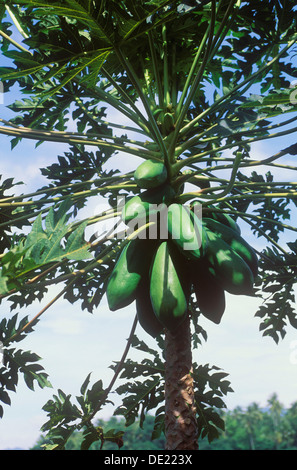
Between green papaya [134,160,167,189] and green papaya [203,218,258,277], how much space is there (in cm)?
30

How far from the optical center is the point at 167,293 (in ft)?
5.88

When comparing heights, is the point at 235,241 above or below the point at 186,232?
above

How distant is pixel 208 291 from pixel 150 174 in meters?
0.58

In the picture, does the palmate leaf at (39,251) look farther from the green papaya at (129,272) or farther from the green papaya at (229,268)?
the green papaya at (229,268)

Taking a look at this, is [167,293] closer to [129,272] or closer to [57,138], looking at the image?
[129,272]

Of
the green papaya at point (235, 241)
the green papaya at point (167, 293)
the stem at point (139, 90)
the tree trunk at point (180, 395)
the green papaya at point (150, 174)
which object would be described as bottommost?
the tree trunk at point (180, 395)

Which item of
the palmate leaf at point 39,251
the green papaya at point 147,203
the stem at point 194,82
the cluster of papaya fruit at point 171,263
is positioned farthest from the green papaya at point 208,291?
the stem at point 194,82

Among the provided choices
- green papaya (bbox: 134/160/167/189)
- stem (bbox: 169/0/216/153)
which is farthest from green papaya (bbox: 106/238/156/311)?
stem (bbox: 169/0/216/153)

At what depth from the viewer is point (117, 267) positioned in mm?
2002

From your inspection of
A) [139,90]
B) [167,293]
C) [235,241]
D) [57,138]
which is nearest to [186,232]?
[167,293]

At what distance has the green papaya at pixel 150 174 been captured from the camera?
2054 mm

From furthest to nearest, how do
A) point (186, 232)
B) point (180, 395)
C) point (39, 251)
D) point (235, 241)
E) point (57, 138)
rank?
point (57, 138) < point (235, 241) < point (180, 395) < point (186, 232) < point (39, 251)

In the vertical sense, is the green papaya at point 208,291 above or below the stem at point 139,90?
below

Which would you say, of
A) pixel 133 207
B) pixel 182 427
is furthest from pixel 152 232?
pixel 182 427
